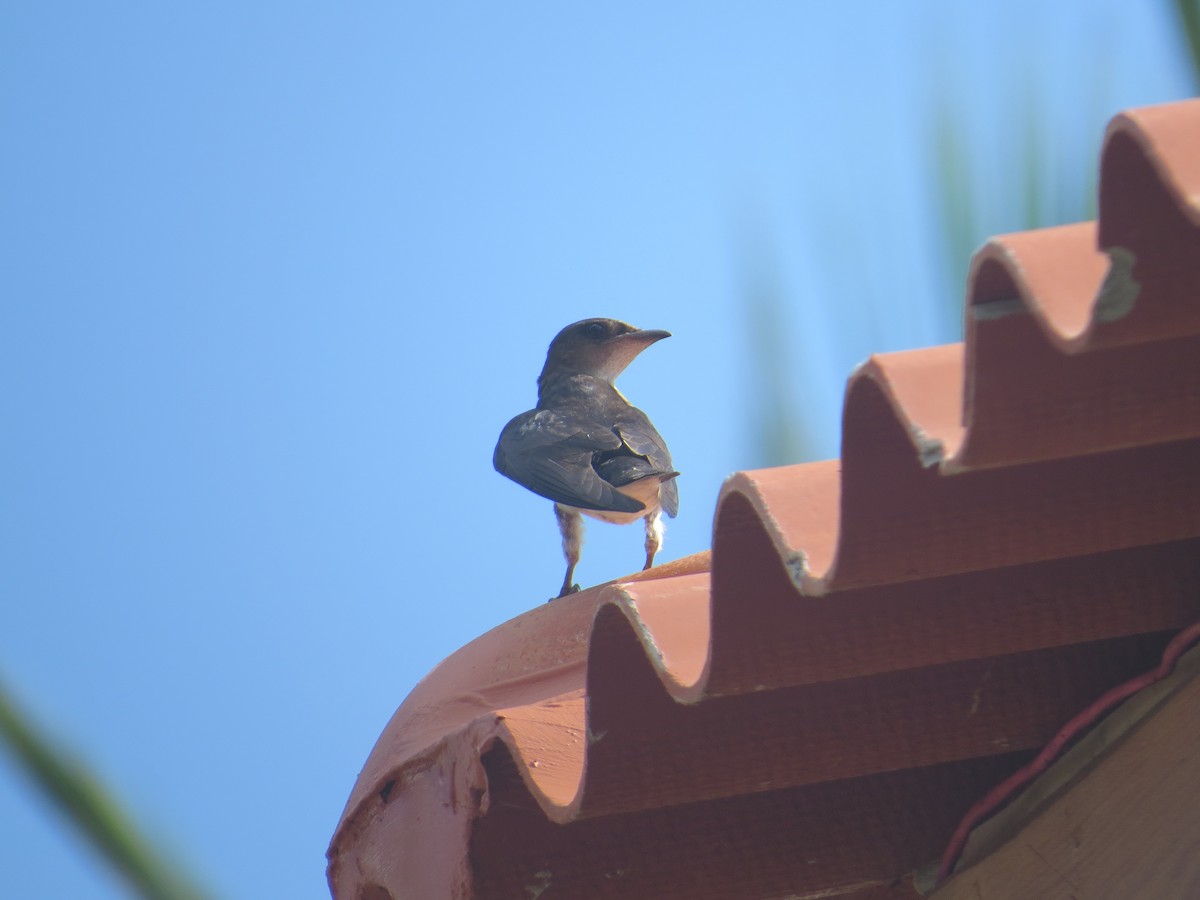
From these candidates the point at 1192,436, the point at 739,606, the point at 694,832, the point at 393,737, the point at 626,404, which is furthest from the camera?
the point at 626,404

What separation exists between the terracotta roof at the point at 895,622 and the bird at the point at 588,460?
3506mm

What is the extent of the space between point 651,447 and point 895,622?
485cm

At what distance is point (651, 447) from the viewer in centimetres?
632

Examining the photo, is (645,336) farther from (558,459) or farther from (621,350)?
(558,459)

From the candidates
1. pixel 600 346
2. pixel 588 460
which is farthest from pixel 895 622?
pixel 600 346

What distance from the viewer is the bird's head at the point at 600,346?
25.7 feet

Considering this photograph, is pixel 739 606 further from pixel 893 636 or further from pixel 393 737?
pixel 393 737

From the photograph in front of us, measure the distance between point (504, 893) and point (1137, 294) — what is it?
1274mm

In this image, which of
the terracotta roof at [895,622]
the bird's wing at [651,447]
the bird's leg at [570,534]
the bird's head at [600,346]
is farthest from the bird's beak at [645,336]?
the terracotta roof at [895,622]

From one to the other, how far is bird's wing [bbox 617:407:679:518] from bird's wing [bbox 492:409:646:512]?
0.27 feet

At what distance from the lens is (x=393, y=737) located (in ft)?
8.36

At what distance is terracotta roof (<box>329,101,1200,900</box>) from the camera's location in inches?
40.6

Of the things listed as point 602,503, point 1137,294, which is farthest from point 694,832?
point 602,503

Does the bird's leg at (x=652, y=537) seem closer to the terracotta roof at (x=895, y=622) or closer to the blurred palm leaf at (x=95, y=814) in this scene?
the terracotta roof at (x=895, y=622)
